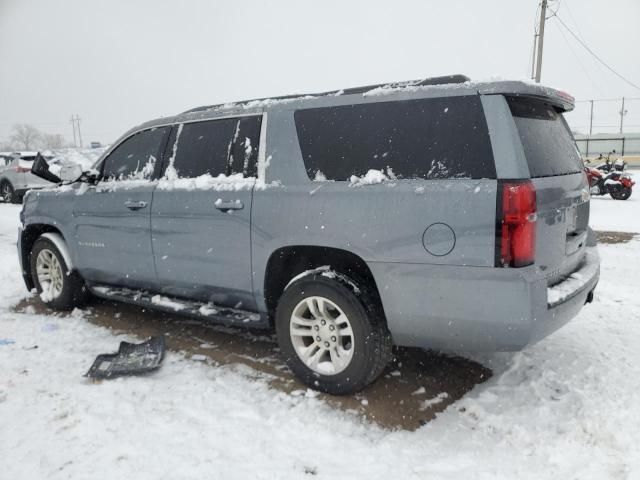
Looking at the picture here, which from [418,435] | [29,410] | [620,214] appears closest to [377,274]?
[418,435]

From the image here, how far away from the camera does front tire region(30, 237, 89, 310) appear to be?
480 cm

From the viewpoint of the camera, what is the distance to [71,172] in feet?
14.4

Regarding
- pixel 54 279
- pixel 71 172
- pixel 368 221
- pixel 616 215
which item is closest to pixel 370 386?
pixel 368 221

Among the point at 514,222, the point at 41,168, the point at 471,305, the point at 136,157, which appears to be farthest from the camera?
the point at 41,168

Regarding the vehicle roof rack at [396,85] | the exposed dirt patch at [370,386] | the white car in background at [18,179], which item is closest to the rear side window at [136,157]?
the vehicle roof rack at [396,85]

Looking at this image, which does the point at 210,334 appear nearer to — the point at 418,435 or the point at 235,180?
the point at 235,180

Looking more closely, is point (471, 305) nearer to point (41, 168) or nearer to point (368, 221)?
point (368, 221)

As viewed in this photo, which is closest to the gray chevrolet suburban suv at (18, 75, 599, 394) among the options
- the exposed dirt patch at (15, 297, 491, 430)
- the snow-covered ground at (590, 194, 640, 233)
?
the exposed dirt patch at (15, 297, 491, 430)

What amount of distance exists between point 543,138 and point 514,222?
75cm

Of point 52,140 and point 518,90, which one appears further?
point 52,140

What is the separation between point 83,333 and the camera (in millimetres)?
4336

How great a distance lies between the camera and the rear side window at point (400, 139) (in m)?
2.70

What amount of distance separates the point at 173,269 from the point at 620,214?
37.7ft

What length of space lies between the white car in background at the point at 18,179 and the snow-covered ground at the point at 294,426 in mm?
14294
